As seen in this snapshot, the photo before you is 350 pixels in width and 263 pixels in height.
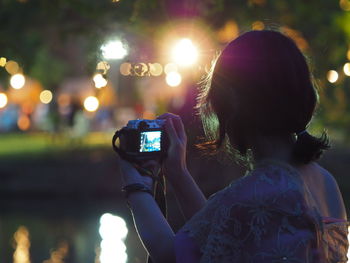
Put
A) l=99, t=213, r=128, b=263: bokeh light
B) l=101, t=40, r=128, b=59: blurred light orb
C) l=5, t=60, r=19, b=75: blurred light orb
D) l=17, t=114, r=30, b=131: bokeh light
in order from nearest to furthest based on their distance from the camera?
l=101, t=40, r=128, b=59: blurred light orb < l=5, t=60, r=19, b=75: blurred light orb < l=99, t=213, r=128, b=263: bokeh light < l=17, t=114, r=30, b=131: bokeh light

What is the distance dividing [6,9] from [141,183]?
10970mm

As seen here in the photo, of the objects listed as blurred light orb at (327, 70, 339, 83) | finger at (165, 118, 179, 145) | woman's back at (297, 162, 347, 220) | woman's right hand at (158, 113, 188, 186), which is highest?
blurred light orb at (327, 70, 339, 83)

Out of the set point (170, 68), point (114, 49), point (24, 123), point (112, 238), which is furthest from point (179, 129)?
point (24, 123)

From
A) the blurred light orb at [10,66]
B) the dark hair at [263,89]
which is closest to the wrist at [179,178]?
the dark hair at [263,89]

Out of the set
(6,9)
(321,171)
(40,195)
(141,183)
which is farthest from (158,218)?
(40,195)

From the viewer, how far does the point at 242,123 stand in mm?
2014

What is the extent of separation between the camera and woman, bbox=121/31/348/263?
1.88m

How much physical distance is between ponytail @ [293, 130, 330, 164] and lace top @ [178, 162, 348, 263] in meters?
0.10

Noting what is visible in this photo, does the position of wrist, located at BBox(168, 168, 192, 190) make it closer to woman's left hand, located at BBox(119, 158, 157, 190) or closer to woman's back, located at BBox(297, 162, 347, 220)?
woman's left hand, located at BBox(119, 158, 157, 190)

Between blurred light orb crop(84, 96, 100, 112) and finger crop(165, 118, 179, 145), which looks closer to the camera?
finger crop(165, 118, 179, 145)

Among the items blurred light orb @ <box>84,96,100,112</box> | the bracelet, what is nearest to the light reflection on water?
blurred light orb @ <box>84,96,100,112</box>

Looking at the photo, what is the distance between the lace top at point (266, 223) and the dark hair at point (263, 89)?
0.36 feet

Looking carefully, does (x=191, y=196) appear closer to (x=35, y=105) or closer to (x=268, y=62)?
(x=268, y=62)

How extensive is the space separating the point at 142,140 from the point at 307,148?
1.52 ft
